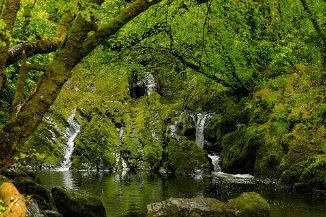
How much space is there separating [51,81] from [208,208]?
7.85 metres

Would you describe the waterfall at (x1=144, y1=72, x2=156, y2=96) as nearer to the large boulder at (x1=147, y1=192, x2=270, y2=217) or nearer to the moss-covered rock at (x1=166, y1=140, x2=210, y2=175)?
the moss-covered rock at (x1=166, y1=140, x2=210, y2=175)

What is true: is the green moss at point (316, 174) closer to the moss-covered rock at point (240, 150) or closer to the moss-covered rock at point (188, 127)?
the moss-covered rock at point (240, 150)

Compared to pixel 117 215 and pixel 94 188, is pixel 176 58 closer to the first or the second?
pixel 94 188

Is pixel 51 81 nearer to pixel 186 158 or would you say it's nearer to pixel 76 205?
pixel 76 205

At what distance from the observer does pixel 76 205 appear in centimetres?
1473

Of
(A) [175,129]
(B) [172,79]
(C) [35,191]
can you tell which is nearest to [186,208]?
(C) [35,191]

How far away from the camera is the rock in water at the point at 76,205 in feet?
47.9

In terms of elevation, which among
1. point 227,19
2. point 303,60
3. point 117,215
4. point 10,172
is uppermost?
point 227,19

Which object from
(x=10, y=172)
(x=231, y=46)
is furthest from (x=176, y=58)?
(x=10, y=172)

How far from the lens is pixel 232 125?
1186 inches

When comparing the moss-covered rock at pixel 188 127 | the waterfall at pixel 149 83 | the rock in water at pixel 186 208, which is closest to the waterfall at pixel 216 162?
the moss-covered rock at pixel 188 127

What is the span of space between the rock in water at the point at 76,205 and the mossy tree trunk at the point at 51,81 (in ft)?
22.1

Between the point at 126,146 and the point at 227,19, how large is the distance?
15.5 metres

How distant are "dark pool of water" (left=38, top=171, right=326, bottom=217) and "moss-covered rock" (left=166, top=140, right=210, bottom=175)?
1718mm
